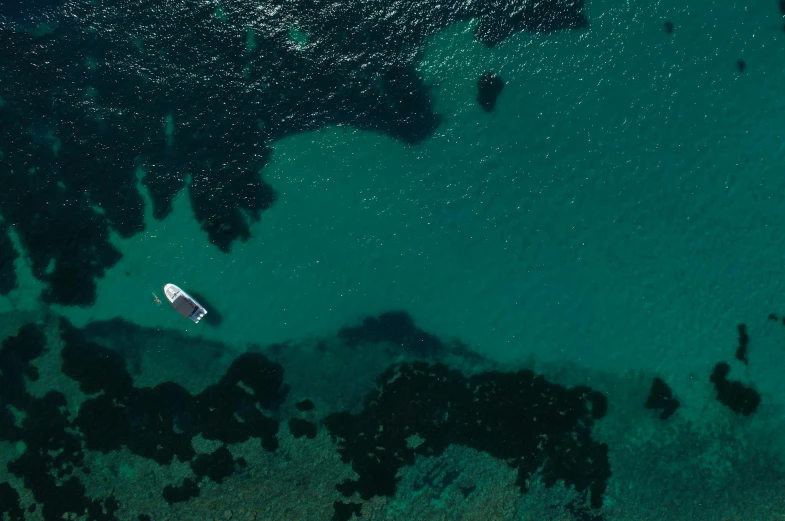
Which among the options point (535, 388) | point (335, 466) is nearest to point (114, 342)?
point (335, 466)

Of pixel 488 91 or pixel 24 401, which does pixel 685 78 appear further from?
pixel 24 401

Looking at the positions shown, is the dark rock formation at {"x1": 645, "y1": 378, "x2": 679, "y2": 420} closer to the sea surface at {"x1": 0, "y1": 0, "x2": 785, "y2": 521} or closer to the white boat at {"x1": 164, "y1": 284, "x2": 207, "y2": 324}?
the sea surface at {"x1": 0, "y1": 0, "x2": 785, "y2": 521}

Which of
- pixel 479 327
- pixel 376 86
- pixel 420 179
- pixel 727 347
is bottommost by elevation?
pixel 727 347

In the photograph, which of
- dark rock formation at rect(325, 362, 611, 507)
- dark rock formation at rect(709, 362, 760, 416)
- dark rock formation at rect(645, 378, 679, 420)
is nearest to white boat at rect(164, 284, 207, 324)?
dark rock formation at rect(325, 362, 611, 507)

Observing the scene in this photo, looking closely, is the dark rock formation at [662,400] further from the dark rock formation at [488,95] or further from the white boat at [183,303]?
the white boat at [183,303]

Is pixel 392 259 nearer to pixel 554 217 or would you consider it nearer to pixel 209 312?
pixel 554 217

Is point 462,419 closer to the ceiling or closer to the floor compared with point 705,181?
closer to the floor

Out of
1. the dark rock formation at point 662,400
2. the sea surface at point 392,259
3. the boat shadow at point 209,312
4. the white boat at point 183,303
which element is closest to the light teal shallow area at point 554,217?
the sea surface at point 392,259
